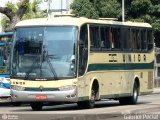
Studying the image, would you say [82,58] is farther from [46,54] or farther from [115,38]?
[115,38]

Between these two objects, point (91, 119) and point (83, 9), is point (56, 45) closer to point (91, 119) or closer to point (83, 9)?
point (91, 119)

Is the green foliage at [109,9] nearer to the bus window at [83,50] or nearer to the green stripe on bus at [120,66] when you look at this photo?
the green stripe on bus at [120,66]

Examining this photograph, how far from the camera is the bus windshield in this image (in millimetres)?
24188

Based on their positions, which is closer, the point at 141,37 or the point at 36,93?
the point at 36,93

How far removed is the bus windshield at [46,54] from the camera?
2419 centimetres

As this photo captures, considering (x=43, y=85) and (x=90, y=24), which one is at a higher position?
(x=90, y=24)

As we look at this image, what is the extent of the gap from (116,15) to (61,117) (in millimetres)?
36993

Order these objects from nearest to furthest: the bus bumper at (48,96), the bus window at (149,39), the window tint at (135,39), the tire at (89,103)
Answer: the bus bumper at (48,96) < the tire at (89,103) < the window tint at (135,39) < the bus window at (149,39)

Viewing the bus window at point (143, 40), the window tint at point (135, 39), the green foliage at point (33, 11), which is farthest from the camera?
the green foliage at point (33, 11)

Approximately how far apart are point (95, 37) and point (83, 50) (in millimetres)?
1324

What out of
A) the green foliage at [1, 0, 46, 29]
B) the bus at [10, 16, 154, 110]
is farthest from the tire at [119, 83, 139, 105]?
the green foliage at [1, 0, 46, 29]

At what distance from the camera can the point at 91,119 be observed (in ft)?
65.6

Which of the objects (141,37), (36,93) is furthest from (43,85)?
(141,37)

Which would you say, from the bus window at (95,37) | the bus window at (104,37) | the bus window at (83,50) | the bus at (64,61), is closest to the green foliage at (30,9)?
the bus window at (104,37)
